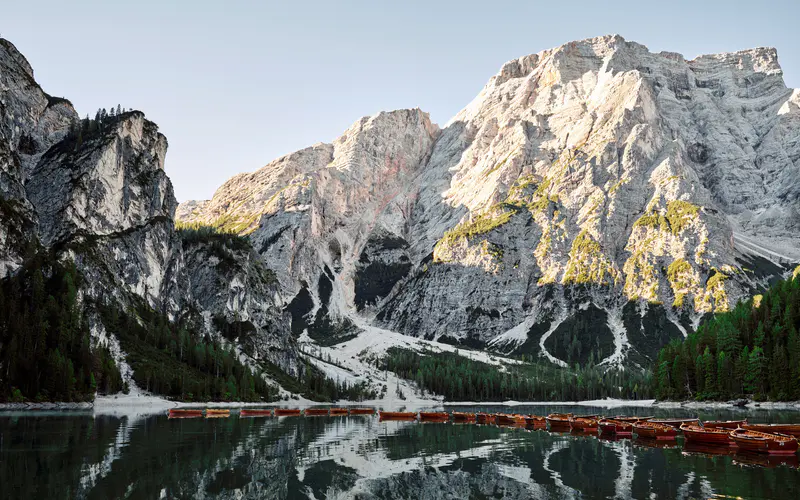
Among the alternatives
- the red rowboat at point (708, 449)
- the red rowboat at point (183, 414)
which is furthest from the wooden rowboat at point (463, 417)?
the red rowboat at point (708, 449)

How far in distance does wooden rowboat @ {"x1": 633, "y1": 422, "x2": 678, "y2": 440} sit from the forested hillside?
62.3 meters

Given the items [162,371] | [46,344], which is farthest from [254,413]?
[162,371]

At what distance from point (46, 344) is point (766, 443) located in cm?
13915

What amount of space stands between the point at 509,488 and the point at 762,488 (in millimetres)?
16282

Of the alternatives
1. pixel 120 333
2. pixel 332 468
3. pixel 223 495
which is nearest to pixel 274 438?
pixel 332 468

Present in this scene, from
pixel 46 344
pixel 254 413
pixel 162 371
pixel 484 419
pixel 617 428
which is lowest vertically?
pixel 254 413

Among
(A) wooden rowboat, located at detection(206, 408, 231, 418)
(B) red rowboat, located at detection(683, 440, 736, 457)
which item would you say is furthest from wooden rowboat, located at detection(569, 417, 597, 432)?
(A) wooden rowboat, located at detection(206, 408, 231, 418)

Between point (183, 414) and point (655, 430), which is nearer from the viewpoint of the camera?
point (655, 430)

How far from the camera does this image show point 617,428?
270 ft

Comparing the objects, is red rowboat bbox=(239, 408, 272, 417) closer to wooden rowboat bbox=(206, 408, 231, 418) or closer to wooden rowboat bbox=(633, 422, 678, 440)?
wooden rowboat bbox=(206, 408, 231, 418)

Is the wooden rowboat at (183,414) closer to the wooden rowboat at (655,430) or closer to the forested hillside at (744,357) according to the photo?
the wooden rowboat at (655,430)

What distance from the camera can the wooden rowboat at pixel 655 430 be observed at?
75438 mm

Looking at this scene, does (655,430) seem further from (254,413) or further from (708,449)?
(254,413)

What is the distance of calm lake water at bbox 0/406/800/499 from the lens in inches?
1590
